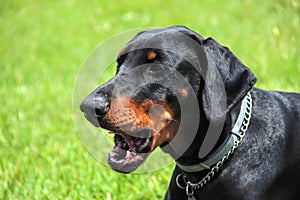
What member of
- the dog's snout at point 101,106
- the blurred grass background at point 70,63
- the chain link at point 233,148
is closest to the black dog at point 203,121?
the chain link at point 233,148

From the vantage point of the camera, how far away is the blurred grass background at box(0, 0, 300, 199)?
483cm

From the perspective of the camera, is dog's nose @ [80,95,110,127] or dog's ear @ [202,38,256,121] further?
dog's ear @ [202,38,256,121]

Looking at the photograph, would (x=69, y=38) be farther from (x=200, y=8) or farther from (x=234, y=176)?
(x=234, y=176)

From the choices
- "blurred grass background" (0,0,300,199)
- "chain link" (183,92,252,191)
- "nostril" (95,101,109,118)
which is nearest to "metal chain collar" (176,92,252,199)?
"chain link" (183,92,252,191)

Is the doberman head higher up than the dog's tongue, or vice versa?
the doberman head

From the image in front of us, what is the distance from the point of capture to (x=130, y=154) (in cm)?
338

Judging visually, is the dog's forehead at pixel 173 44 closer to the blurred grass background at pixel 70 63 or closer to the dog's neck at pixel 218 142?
the dog's neck at pixel 218 142

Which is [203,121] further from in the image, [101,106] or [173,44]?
[101,106]

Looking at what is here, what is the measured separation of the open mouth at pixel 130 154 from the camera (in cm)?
333

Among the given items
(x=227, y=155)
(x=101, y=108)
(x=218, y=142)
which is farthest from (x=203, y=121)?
(x=101, y=108)

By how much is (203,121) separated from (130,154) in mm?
532

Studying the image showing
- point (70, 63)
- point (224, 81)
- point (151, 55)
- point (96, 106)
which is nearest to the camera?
point (96, 106)

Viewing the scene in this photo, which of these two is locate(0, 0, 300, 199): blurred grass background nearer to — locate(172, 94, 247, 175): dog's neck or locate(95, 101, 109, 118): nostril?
locate(172, 94, 247, 175): dog's neck

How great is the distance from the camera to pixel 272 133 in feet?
11.4
